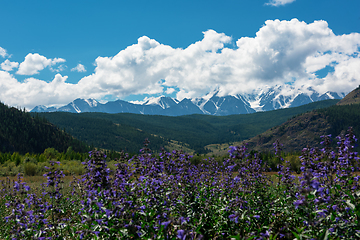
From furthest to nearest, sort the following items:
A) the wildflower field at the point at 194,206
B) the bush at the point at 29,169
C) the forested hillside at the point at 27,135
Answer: the forested hillside at the point at 27,135 → the bush at the point at 29,169 → the wildflower field at the point at 194,206

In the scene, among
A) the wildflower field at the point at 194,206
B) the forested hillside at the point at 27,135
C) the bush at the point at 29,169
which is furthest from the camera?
the forested hillside at the point at 27,135

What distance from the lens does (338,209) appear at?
516cm

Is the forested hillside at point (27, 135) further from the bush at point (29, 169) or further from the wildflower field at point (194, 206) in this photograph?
the wildflower field at point (194, 206)

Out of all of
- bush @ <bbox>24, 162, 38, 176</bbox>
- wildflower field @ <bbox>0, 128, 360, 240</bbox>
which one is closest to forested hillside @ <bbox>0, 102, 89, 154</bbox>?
bush @ <bbox>24, 162, 38, 176</bbox>

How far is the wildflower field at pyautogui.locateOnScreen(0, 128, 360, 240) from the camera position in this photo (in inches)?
198

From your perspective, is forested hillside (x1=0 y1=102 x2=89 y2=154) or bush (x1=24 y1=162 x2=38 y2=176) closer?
bush (x1=24 y1=162 x2=38 y2=176)

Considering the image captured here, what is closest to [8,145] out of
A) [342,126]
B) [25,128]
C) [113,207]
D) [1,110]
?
[25,128]

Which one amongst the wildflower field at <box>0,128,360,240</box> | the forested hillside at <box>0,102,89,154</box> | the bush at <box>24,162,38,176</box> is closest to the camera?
the wildflower field at <box>0,128,360,240</box>

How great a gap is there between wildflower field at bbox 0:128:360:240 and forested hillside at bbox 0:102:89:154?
369 ft

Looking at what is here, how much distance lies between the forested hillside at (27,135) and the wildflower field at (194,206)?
11245 centimetres

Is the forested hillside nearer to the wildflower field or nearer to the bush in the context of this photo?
the bush

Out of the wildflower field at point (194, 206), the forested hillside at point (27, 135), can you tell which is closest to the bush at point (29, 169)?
the wildflower field at point (194, 206)

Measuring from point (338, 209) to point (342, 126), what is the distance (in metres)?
233

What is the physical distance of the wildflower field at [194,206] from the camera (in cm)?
503
